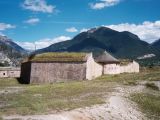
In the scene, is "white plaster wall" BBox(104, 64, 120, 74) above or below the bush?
above

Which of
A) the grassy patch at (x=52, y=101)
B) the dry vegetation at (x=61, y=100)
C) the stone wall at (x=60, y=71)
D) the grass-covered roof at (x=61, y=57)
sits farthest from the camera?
the grass-covered roof at (x=61, y=57)

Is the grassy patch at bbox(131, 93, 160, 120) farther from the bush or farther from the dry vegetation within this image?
the bush

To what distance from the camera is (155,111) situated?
27781 mm

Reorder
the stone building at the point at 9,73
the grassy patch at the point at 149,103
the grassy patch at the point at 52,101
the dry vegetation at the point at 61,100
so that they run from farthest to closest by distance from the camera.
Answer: the stone building at the point at 9,73, the grassy patch at the point at 149,103, the dry vegetation at the point at 61,100, the grassy patch at the point at 52,101

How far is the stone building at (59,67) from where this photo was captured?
46688 mm

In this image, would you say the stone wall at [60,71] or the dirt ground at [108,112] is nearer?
the dirt ground at [108,112]

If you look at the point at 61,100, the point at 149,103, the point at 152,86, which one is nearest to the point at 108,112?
the point at 61,100

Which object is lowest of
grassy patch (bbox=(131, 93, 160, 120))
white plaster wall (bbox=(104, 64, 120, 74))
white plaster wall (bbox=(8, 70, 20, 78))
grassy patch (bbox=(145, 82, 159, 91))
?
grassy patch (bbox=(131, 93, 160, 120))

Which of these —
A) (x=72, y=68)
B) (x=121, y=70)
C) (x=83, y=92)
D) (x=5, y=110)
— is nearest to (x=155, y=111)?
(x=83, y=92)

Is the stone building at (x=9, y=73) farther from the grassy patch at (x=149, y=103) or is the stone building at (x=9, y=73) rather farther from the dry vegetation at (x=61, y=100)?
the grassy patch at (x=149, y=103)

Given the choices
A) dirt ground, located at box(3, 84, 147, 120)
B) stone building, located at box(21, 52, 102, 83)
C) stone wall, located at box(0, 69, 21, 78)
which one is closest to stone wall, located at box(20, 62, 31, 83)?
stone building, located at box(21, 52, 102, 83)

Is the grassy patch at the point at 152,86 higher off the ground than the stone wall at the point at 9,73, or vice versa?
the stone wall at the point at 9,73

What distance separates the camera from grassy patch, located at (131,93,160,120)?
26741 millimetres

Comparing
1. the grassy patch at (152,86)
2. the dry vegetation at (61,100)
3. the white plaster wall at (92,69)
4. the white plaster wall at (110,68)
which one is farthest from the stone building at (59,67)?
the dry vegetation at (61,100)
